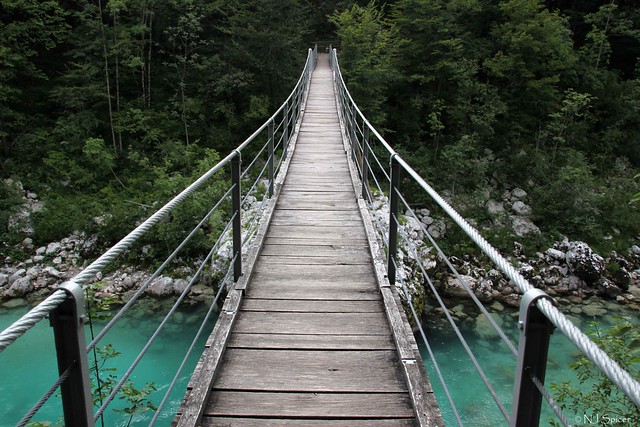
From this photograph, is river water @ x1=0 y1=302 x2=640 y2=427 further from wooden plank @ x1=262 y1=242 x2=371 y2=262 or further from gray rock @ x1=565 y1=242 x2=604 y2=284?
wooden plank @ x1=262 y1=242 x2=371 y2=262

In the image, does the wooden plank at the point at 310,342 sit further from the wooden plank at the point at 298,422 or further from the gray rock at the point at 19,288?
the gray rock at the point at 19,288

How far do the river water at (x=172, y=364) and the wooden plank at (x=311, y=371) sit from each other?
510 centimetres

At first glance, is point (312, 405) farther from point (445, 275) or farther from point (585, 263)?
point (585, 263)

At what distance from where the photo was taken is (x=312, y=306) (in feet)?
10.7

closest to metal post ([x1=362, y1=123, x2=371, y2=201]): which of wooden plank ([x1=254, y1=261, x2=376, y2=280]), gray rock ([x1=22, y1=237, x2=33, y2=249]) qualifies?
wooden plank ([x1=254, y1=261, x2=376, y2=280])

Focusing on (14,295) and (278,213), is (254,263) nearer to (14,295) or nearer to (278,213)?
(278,213)

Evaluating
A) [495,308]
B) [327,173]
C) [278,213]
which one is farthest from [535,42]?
[278,213]

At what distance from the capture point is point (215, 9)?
55.8ft

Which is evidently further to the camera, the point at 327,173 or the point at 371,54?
the point at 371,54

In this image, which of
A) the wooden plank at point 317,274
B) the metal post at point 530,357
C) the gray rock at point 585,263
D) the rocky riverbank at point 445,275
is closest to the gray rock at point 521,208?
the rocky riverbank at point 445,275

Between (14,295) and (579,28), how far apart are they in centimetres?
2479

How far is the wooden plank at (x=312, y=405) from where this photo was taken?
221 cm

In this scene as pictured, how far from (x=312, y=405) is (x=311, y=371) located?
0.94 ft

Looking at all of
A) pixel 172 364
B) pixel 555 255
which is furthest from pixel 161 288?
pixel 555 255
